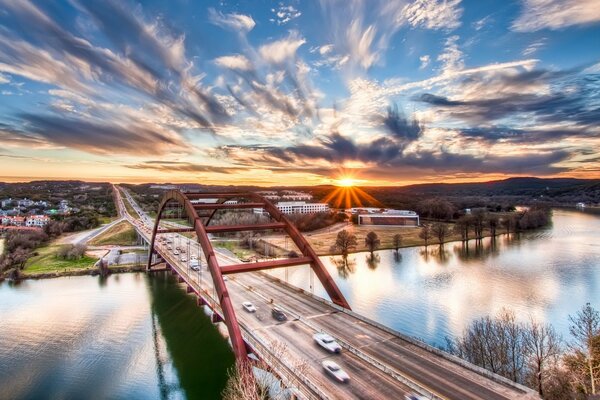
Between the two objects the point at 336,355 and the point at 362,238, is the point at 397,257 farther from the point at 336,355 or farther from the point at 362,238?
the point at 336,355

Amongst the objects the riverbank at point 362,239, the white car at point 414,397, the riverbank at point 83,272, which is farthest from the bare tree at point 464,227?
the white car at point 414,397

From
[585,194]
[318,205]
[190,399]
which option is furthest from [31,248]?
[585,194]

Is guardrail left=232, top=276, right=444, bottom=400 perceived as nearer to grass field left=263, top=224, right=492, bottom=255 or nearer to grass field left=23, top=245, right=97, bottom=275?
grass field left=263, top=224, right=492, bottom=255

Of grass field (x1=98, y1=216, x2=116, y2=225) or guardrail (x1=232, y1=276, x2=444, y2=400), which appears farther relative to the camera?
grass field (x1=98, y1=216, x2=116, y2=225)

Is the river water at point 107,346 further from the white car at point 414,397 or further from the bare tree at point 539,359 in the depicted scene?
the bare tree at point 539,359

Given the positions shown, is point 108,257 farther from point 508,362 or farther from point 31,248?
point 508,362

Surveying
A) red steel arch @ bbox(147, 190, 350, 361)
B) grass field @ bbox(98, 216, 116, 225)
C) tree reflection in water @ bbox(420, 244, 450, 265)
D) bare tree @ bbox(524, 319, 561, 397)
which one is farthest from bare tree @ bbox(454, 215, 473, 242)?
grass field @ bbox(98, 216, 116, 225)
